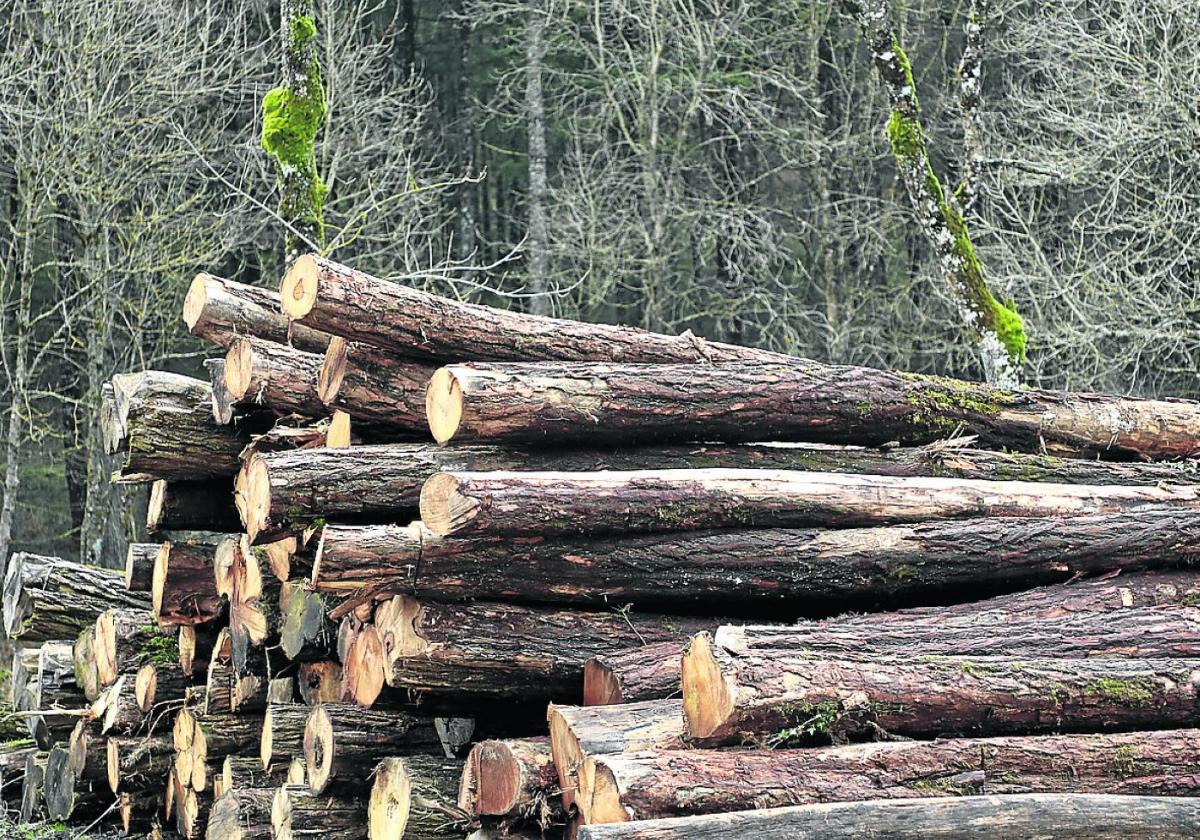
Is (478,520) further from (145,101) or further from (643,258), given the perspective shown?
(643,258)

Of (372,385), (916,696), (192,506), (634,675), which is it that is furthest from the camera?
(192,506)

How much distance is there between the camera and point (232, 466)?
7.28m

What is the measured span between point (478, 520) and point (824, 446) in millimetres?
2154

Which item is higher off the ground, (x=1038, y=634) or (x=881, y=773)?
(x=1038, y=634)

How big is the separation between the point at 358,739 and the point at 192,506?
2.38 metres

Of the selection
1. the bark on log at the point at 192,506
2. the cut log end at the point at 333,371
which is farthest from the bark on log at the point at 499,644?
the bark on log at the point at 192,506

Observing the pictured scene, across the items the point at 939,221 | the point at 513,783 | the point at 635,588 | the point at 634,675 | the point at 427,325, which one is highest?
the point at 939,221

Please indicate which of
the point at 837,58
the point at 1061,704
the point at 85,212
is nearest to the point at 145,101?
the point at 85,212

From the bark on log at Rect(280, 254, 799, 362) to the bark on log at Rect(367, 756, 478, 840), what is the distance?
1.70 metres

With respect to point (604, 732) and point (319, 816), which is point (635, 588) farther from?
point (319, 816)

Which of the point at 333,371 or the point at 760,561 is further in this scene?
the point at 333,371

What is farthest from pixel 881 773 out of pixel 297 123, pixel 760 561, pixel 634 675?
pixel 297 123

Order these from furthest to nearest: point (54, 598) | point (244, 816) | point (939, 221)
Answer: point (939, 221) → point (54, 598) → point (244, 816)

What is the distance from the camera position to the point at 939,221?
13.0m
